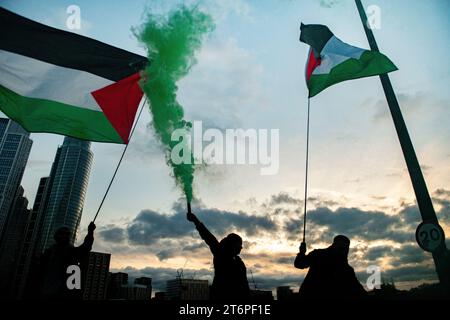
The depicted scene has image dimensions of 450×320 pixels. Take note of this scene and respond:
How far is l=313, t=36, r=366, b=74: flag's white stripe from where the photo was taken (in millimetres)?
8570

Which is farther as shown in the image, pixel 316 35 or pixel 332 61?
pixel 316 35

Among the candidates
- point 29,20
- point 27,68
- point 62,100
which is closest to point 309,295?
point 62,100

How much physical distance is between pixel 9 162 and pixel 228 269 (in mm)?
185224

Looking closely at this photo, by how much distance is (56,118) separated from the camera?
818 centimetres

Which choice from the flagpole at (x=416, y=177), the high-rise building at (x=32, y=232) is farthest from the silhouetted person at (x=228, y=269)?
the high-rise building at (x=32, y=232)

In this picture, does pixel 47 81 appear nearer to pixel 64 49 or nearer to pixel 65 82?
pixel 65 82

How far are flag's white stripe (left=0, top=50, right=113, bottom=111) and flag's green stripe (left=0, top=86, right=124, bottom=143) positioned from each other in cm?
18

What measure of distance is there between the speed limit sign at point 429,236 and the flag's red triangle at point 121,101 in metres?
6.98

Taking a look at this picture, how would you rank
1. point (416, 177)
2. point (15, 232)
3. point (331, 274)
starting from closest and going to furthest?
point (331, 274) < point (416, 177) < point (15, 232)

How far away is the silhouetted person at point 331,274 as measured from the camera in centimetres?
488

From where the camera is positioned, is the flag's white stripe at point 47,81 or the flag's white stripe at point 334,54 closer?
the flag's white stripe at point 47,81

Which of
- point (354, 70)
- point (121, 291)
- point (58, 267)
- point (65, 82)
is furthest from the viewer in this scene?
point (121, 291)

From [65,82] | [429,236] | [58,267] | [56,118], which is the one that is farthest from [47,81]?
[429,236]

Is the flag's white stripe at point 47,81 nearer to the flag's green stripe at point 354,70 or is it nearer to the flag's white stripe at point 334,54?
the flag's green stripe at point 354,70
